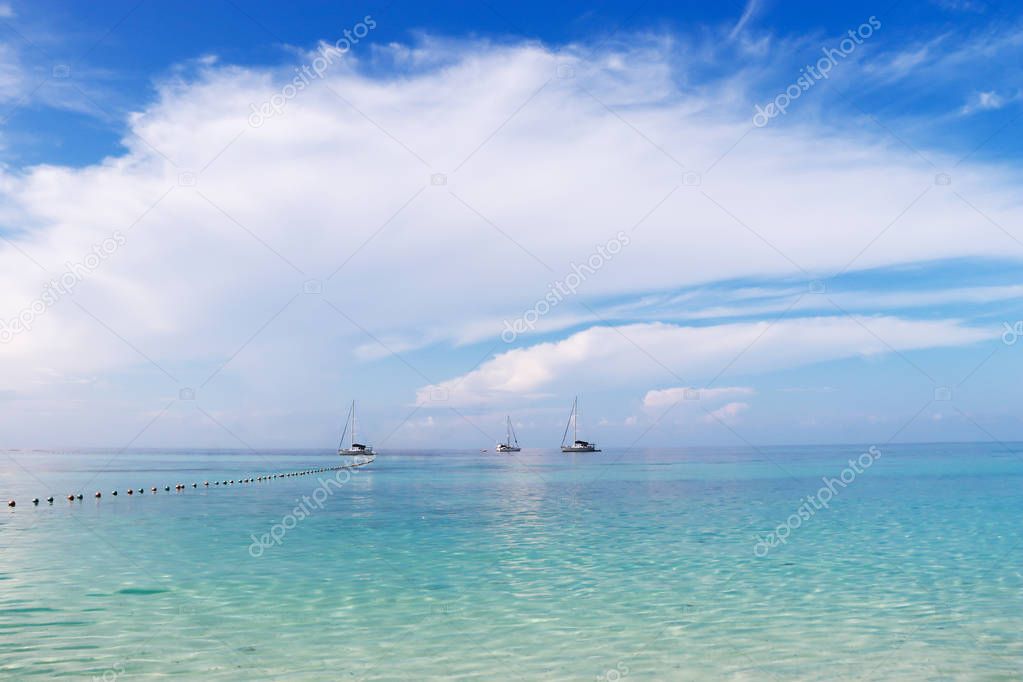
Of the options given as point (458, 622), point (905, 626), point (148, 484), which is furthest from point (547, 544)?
point (148, 484)

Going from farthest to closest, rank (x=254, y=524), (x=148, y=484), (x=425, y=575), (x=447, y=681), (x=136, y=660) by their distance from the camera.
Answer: (x=148, y=484), (x=254, y=524), (x=425, y=575), (x=136, y=660), (x=447, y=681)

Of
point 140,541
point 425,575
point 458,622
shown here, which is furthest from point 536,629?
point 140,541

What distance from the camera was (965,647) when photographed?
56.6ft

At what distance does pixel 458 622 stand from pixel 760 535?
21.3 m

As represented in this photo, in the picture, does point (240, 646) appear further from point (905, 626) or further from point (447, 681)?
point (905, 626)

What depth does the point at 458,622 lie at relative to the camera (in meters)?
19.9

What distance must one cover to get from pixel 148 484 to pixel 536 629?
3157 inches

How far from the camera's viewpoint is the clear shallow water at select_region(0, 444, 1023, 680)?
16.5m

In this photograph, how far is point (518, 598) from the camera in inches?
888

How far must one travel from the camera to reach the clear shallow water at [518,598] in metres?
16.5

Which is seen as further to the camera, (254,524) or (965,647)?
(254,524)

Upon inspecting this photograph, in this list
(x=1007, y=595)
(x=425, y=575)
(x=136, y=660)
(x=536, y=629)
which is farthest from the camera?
(x=425, y=575)

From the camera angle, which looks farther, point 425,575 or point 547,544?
point 547,544

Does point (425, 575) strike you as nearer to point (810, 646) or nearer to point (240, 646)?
point (240, 646)
